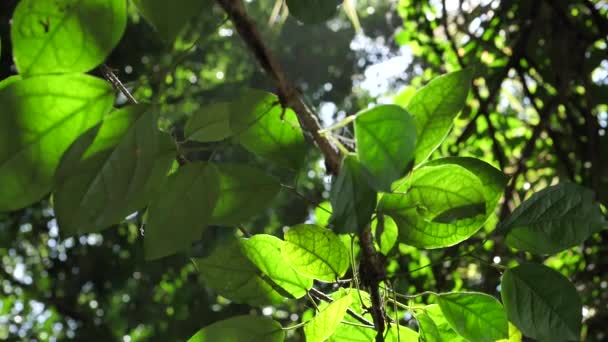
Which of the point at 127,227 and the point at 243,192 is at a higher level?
the point at 243,192

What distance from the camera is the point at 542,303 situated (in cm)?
39

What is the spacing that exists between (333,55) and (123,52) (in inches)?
66.5

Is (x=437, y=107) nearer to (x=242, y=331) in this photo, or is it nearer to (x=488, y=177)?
(x=488, y=177)

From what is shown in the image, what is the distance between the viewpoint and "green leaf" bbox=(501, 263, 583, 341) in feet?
1.26

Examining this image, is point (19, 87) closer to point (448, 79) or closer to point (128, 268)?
point (448, 79)

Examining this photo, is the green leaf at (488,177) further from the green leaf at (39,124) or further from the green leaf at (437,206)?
the green leaf at (39,124)

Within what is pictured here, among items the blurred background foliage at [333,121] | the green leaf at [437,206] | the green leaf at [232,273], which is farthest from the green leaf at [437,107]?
the blurred background foliage at [333,121]

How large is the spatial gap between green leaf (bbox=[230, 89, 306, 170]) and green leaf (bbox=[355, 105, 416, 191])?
2.2 inches

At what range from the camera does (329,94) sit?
365cm

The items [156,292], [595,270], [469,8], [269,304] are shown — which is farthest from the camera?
[156,292]

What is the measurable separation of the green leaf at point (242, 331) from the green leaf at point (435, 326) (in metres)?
0.08

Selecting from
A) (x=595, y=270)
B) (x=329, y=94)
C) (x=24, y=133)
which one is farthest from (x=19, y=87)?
(x=329, y=94)

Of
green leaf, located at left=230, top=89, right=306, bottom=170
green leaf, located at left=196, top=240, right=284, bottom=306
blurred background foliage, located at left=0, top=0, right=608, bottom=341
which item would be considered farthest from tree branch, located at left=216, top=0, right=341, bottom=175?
blurred background foliage, located at left=0, top=0, right=608, bottom=341

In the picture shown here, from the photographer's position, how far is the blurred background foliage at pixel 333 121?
3.80 feet
